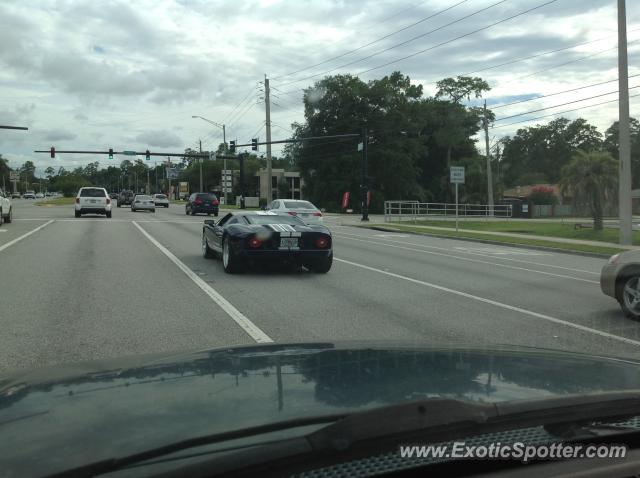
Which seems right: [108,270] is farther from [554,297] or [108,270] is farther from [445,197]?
[445,197]

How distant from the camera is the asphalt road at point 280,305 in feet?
23.0

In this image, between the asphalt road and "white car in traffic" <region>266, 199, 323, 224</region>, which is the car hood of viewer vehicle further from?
"white car in traffic" <region>266, 199, 323, 224</region>

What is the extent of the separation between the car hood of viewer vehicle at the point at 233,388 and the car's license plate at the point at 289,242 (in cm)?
848

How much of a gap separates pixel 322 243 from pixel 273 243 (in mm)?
1048

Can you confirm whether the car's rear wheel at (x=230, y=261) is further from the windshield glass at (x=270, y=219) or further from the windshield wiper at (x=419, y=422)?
the windshield wiper at (x=419, y=422)

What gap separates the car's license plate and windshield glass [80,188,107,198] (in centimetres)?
2653

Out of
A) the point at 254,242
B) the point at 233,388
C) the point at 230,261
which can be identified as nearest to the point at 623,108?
the point at 254,242

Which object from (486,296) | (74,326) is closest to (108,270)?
(74,326)

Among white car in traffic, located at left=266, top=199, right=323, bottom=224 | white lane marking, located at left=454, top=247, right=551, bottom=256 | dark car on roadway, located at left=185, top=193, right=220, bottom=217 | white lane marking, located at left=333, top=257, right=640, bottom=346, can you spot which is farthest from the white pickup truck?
white lane marking, located at left=333, top=257, right=640, bottom=346

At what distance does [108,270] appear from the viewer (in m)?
12.8

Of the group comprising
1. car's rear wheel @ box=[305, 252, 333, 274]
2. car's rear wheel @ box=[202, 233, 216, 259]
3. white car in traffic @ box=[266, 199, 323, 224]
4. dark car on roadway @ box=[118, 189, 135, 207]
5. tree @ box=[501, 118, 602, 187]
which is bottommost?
car's rear wheel @ box=[305, 252, 333, 274]

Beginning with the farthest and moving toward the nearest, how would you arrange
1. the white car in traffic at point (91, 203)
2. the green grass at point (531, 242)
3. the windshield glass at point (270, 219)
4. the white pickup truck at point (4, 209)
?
the white car in traffic at point (91, 203) < the white pickup truck at point (4, 209) < the green grass at point (531, 242) < the windshield glass at point (270, 219)

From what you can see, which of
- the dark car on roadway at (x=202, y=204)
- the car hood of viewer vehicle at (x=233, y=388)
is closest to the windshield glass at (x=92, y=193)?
the dark car on roadway at (x=202, y=204)

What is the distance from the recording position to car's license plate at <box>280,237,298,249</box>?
12147 mm
